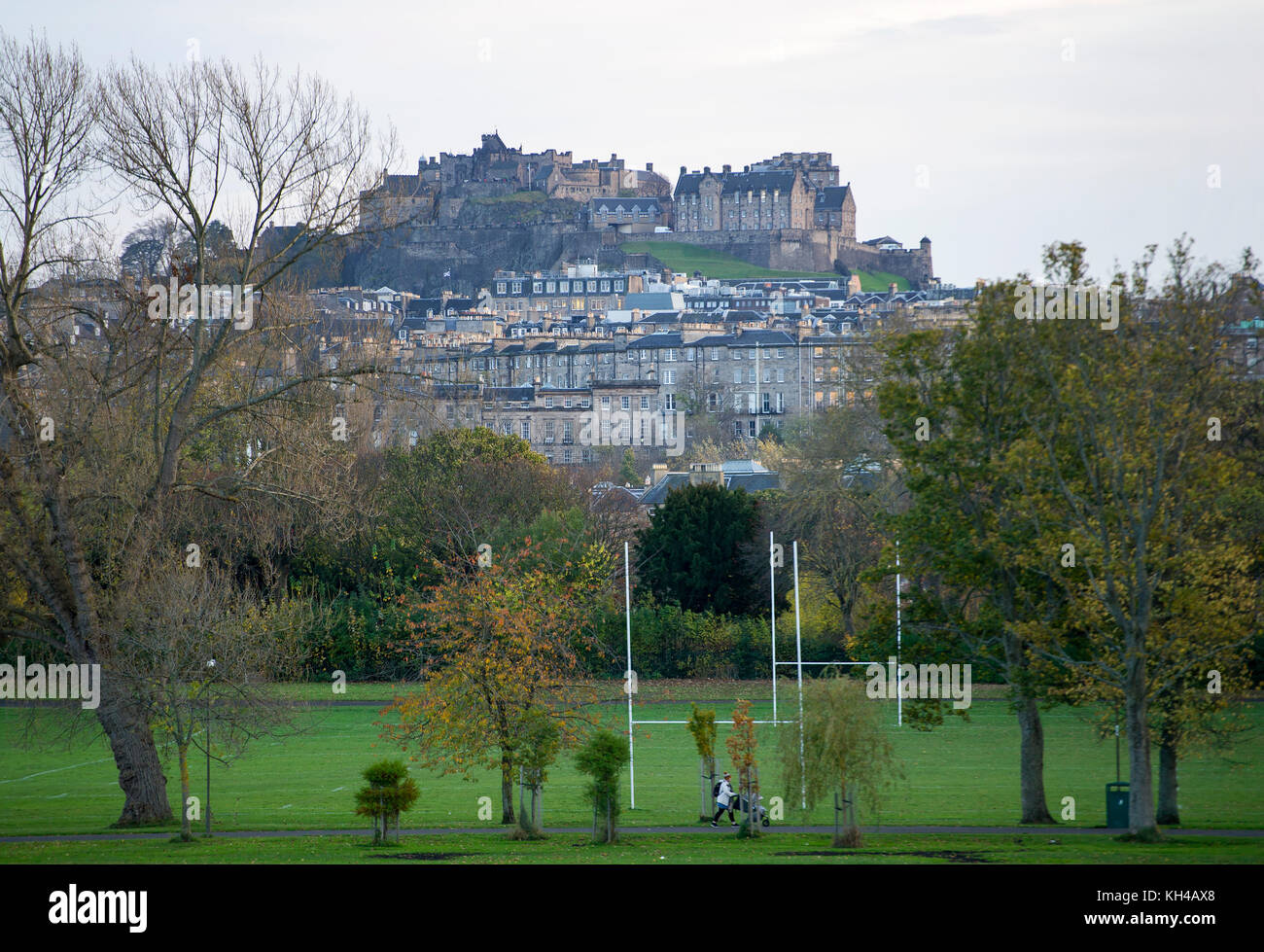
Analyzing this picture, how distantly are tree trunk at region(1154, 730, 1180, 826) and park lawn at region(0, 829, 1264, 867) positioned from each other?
5.41ft

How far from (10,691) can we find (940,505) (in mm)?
18398

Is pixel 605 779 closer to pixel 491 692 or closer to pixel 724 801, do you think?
pixel 491 692

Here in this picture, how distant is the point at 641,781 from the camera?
26734 mm

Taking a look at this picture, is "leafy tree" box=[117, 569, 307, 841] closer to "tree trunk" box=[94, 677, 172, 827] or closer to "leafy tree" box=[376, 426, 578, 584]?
"tree trunk" box=[94, 677, 172, 827]

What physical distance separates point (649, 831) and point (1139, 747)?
22.3 ft

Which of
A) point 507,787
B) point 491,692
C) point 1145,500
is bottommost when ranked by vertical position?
point 507,787

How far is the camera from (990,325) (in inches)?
830

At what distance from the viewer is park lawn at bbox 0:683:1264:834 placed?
72.1 ft

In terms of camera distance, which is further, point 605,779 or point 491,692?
point 491,692

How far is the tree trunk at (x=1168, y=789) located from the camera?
20.4 meters

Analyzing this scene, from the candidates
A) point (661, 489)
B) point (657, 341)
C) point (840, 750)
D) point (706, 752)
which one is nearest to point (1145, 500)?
point (840, 750)

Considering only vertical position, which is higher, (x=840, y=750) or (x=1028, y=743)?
(x=840, y=750)

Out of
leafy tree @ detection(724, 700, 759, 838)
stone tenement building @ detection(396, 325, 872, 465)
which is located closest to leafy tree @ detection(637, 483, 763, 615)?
leafy tree @ detection(724, 700, 759, 838)
